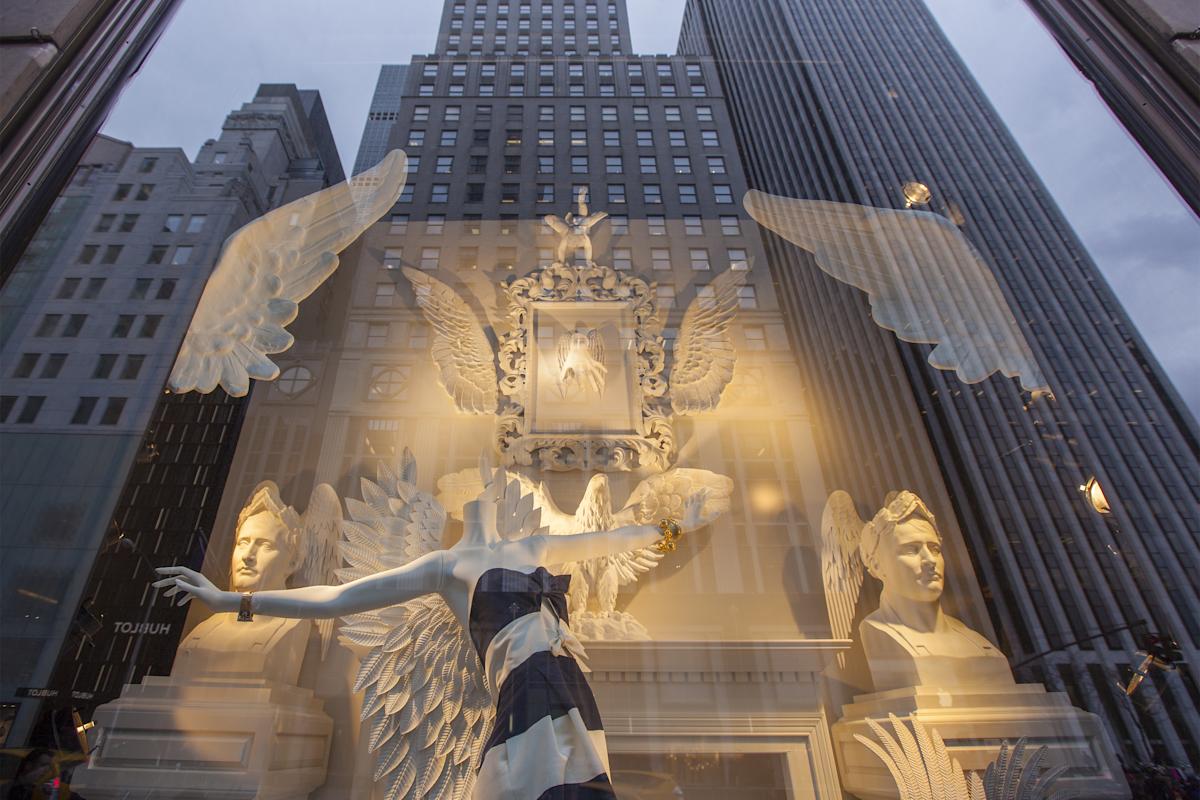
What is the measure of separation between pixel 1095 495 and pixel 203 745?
4877mm

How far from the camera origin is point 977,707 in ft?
10.1

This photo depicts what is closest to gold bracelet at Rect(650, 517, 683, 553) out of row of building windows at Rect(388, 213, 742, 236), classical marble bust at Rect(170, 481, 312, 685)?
classical marble bust at Rect(170, 481, 312, 685)

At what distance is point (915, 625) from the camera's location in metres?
3.41

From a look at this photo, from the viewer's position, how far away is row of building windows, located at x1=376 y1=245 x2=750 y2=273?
17.2ft

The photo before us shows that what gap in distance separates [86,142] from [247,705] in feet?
8.60

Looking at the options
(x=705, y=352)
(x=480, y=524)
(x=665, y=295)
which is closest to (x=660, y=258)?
(x=665, y=295)

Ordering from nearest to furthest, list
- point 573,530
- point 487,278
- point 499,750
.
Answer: point 499,750
point 573,530
point 487,278

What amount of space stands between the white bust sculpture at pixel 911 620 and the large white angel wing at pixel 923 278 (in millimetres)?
1302

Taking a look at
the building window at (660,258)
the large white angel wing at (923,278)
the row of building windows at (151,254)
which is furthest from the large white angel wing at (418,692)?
the large white angel wing at (923,278)

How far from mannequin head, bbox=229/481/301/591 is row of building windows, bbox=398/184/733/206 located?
2936mm

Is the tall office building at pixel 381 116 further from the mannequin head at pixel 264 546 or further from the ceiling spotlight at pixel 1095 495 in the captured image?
the ceiling spotlight at pixel 1095 495

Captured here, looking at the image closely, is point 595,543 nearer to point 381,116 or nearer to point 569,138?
point 569,138

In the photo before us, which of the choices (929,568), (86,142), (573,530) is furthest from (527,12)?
(929,568)

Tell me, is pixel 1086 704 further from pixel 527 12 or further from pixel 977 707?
pixel 527 12
